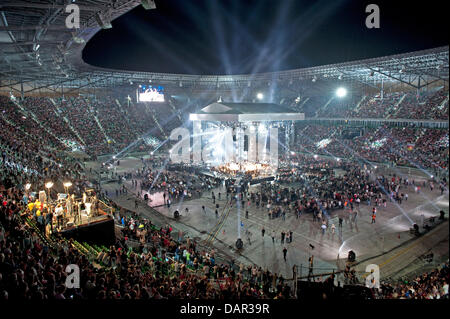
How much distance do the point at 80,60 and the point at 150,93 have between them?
19545mm

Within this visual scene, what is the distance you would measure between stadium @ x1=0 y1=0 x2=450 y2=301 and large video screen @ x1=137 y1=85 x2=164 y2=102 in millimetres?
188

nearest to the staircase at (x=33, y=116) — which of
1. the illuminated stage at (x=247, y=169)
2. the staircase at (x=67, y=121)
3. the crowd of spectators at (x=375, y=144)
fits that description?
the staircase at (x=67, y=121)

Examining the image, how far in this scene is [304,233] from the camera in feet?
57.0

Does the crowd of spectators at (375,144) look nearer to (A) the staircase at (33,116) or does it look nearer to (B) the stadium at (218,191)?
(B) the stadium at (218,191)

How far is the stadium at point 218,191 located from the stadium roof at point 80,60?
0.18 metres

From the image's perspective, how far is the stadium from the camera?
8.06m

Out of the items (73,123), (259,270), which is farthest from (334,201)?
(73,123)

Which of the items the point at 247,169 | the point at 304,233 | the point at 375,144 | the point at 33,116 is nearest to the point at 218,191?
the point at 247,169

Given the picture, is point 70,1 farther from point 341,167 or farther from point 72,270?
point 341,167

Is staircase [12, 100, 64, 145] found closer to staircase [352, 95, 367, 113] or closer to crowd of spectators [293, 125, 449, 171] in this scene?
crowd of spectators [293, 125, 449, 171]

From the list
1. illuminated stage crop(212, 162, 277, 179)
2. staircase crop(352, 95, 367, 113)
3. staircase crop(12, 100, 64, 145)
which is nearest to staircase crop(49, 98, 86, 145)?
staircase crop(12, 100, 64, 145)

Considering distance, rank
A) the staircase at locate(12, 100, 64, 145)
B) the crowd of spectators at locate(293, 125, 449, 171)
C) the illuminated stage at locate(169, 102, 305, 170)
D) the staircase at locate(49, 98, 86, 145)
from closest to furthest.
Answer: the crowd of spectators at locate(293, 125, 449, 171)
the illuminated stage at locate(169, 102, 305, 170)
the staircase at locate(12, 100, 64, 145)
the staircase at locate(49, 98, 86, 145)
